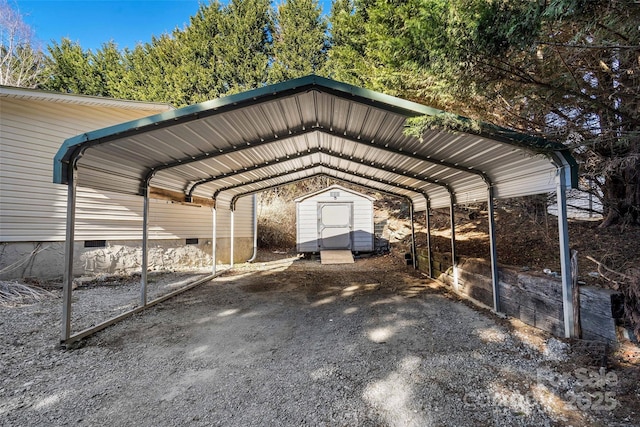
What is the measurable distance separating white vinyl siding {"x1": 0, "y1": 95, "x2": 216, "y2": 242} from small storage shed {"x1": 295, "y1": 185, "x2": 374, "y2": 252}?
17.2ft

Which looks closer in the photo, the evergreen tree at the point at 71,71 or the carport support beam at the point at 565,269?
the carport support beam at the point at 565,269

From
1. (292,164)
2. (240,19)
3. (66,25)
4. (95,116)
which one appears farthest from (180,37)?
(292,164)

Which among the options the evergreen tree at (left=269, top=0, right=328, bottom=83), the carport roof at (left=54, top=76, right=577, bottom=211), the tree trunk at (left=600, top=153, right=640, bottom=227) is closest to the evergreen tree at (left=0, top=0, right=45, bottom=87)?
the evergreen tree at (left=269, top=0, right=328, bottom=83)

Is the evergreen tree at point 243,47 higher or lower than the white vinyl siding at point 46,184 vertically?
higher

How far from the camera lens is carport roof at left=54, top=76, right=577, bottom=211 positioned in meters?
3.13

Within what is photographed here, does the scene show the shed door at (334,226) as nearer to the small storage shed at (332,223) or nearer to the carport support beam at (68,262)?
the small storage shed at (332,223)

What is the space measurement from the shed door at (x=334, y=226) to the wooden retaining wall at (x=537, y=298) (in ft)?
17.6

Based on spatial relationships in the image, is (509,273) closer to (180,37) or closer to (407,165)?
(407,165)

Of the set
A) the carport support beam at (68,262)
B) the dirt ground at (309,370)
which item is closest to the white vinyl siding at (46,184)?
the dirt ground at (309,370)

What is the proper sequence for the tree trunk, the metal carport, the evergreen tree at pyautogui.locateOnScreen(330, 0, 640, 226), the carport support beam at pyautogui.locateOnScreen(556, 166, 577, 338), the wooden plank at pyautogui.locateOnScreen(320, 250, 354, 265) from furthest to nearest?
the wooden plank at pyautogui.locateOnScreen(320, 250, 354, 265)
the tree trunk
the metal carport
the carport support beam at pyautogui.locateOnScreen(556, 166, 577, 338)
the evergreen tree at pyautogui.locateOnScreen(330, 0, 640, 226)

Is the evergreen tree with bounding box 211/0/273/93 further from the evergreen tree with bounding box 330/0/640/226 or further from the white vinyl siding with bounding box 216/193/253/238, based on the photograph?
the evergreen tree with bounding box 330/0/640/226

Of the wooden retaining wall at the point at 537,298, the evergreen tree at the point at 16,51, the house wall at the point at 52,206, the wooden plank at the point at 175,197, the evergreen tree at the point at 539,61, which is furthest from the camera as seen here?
the evergreen tree at the point at 16,51

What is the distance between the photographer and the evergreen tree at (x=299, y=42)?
1485 centimetres

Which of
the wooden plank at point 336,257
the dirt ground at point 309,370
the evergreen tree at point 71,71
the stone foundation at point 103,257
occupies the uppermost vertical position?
the evergreen tree at point 71,71
